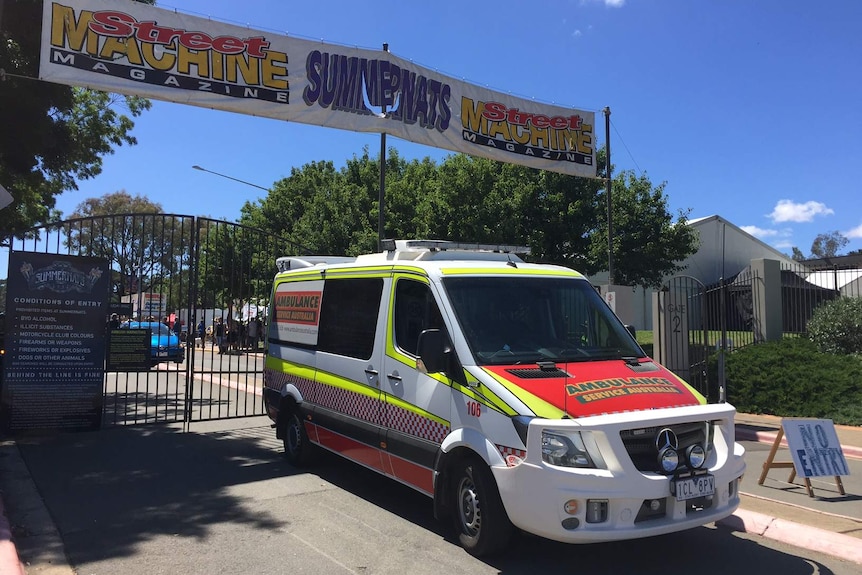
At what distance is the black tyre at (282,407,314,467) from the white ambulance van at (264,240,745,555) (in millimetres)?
485

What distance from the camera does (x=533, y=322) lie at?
5477 millimetres

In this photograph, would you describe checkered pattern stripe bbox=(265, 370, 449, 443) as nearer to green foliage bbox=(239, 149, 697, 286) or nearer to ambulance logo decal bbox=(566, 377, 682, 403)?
ambulance logo decal bbox=(566, 377, 682, 403)

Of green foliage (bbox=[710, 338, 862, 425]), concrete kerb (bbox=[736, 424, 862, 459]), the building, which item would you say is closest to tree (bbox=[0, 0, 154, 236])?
concrete kerb (bbox=[736, 424, 862, 459])

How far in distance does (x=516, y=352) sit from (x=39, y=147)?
1034 centimetres

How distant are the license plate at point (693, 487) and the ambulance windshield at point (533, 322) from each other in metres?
1.25

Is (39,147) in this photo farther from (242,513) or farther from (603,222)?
(603,222)

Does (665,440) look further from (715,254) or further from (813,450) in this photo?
(715,254)

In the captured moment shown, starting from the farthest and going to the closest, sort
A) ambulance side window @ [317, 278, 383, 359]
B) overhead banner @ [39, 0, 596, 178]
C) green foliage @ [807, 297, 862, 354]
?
green foliage @ [807, 297, 862, 354]
overhead banner @ [39, 0, 596, 178]
ambulance side window @ [317, 278, 383, 359]

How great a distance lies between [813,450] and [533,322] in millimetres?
3560

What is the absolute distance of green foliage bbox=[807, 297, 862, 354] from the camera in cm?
1421

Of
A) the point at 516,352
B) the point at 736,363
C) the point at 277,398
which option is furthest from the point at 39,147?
the point at 736,363

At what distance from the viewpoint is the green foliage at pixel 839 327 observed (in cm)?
1421

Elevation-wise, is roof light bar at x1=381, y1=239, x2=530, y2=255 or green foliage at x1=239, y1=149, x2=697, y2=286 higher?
green foliage at x1=239, y1=149, x2=697, y2=286

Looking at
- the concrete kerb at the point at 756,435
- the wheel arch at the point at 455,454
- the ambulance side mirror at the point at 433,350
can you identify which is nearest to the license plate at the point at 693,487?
the wheel arch at the point at 455,454
